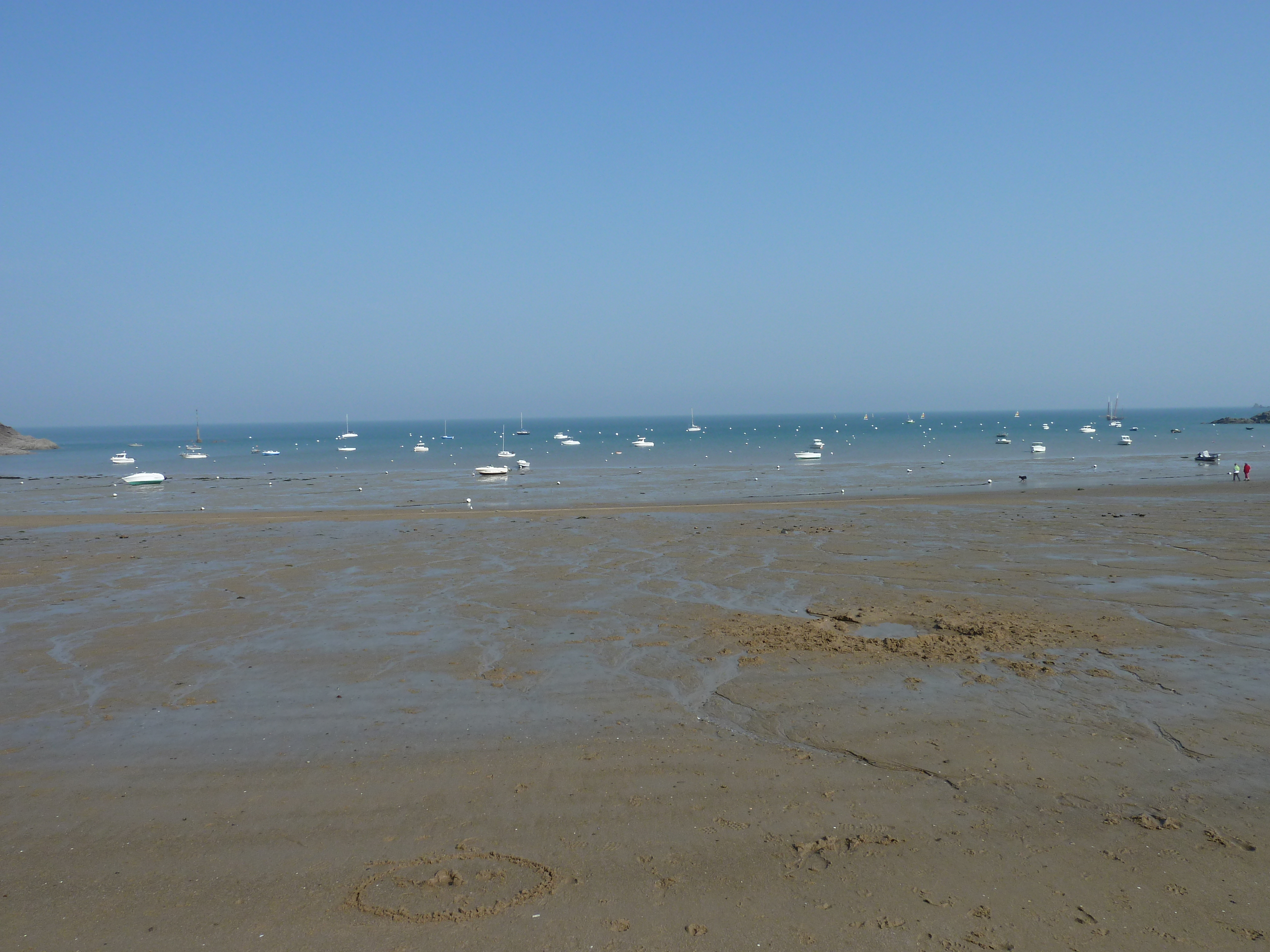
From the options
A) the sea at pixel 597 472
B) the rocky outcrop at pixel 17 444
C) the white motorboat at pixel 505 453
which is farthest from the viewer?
the rocky outcrop at pixel 17 444

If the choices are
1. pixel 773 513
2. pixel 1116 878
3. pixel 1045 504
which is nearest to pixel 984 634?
pixel 1116 878

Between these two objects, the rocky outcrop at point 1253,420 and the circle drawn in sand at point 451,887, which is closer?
the circle drawn in sand at point 451,887

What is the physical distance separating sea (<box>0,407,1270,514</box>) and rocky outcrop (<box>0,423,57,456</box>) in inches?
217

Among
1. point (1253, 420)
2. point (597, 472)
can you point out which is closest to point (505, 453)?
point (597, 472)

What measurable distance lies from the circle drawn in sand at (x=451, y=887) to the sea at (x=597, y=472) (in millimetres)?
36175

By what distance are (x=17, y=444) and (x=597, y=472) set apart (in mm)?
125367

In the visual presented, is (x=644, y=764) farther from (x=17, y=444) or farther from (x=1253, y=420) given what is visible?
(x=1253, y=420)

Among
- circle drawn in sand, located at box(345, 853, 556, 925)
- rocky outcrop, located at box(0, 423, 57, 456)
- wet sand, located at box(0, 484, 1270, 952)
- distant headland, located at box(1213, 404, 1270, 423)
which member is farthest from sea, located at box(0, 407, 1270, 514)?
distant headland, located at box(1213, 404, 1270, 423)

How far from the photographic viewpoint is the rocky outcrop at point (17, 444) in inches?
5633

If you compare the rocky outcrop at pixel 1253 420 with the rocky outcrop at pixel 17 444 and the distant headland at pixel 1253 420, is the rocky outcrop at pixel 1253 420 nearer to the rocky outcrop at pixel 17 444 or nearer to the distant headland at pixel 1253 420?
the distant headland at pixel 1253 420

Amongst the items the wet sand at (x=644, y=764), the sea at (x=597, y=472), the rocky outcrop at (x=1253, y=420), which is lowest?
the sea at (x=597, y=472)

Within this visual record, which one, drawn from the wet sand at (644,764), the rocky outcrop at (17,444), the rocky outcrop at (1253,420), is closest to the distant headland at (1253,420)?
the rocky outcrop at (1253,420)

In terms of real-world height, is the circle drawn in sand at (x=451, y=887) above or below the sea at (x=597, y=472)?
above

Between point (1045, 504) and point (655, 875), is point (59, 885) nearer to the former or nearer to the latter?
point (655, 875)
